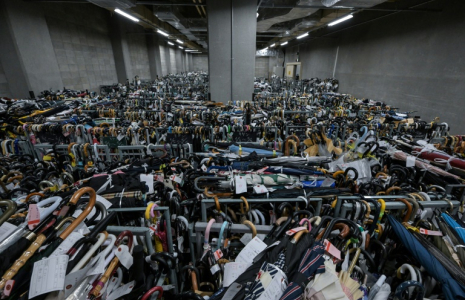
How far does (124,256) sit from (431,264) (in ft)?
7.22

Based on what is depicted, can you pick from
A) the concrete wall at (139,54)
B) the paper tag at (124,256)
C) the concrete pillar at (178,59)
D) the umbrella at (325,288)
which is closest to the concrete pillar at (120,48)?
the concrete wall at (139,54)

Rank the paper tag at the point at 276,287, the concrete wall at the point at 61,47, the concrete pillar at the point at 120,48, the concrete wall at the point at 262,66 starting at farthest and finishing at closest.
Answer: the concrete wall at the point at 262,66 → the concrete pillar at the point at 120,48 → the concrete wall at the point at 61,47 → the paper tag at the point at 276,287

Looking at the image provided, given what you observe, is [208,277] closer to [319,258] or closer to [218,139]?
[319,258]

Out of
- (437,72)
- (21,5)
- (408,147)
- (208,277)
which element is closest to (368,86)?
(437,72)

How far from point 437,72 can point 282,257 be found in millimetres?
10559

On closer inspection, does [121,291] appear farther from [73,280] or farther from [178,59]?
[178,59]

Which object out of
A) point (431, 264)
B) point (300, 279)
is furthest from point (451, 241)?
point (300, 279)

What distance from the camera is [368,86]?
A: 40.2 ft

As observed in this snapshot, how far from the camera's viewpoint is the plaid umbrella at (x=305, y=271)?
1233 millimetres

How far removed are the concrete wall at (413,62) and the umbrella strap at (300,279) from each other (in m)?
9.47

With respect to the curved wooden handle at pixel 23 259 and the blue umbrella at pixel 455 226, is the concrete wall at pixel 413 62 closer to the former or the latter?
the blue umbrella at pixel 455 226

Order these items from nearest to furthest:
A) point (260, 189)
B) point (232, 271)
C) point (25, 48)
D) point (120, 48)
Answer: point (232, 271) → point (260, 189) → point (25, 48) → point (120, 48)

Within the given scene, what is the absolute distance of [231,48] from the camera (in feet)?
27.3

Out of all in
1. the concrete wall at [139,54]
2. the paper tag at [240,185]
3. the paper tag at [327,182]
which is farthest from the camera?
the concrete wall at [139,54]
